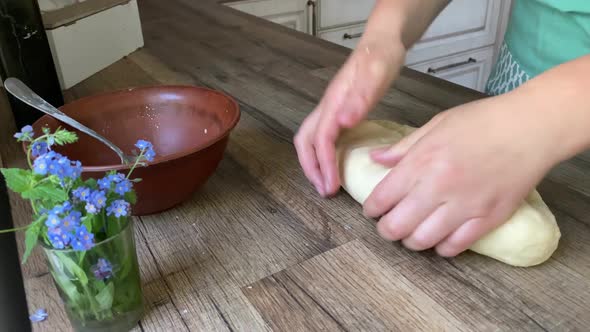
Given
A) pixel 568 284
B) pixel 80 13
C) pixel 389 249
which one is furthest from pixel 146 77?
pixel 568 284

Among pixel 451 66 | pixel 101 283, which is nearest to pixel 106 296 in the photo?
pixel 101 283

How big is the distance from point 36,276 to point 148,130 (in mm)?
217

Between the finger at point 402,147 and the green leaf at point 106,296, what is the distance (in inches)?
10.6

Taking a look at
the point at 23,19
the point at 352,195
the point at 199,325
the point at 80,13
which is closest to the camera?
the point at 199,325

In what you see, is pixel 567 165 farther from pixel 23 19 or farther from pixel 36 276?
pixel 23 19

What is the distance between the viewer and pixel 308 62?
99 cm

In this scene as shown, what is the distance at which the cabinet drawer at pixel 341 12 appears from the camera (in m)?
2.01

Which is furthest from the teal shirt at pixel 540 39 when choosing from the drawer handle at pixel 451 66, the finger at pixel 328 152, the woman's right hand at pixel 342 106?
the drawer handle at pixel 451 66

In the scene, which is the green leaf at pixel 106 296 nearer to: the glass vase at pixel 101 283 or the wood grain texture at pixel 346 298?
the glass vase at pixel 101 283

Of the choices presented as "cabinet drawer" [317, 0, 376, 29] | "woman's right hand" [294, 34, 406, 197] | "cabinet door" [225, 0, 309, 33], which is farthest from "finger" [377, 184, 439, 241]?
"cabinet drawer" [317, 0, 376, 29]

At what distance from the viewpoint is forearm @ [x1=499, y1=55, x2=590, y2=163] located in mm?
417

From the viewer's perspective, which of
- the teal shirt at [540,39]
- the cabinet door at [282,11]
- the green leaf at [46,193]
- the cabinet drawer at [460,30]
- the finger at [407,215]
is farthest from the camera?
the cabinet drawer at [460,30]

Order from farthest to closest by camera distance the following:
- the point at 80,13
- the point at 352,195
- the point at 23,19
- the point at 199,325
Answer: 1. the point at 80,13
2. the point at 23,19
3. the point at 352,195
4. the point at 199,325

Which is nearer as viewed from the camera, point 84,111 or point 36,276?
point 36,276
